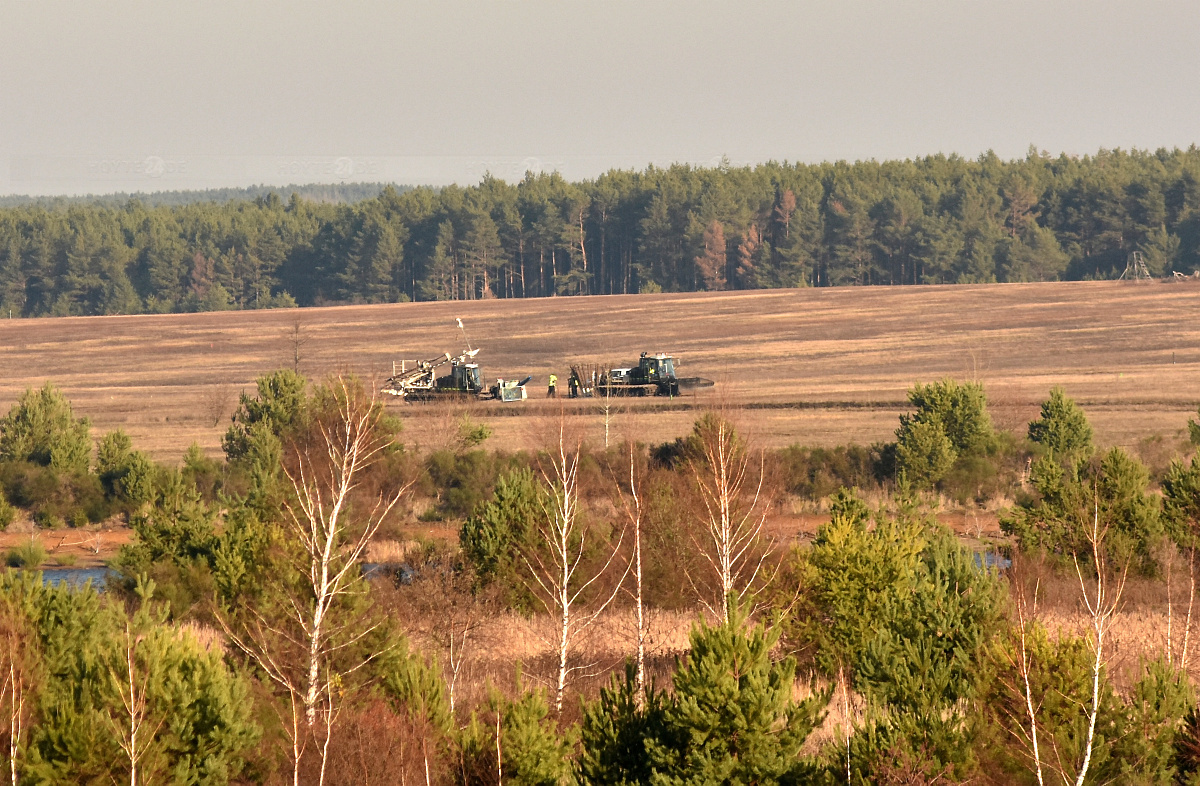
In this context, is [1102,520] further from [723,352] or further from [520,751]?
[723,352]

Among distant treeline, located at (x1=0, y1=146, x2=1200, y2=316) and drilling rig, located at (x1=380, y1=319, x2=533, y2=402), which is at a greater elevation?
distant treeline, located at (x1=0, y1=146, x2=1200, y2=316)

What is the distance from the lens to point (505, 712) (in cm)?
1838

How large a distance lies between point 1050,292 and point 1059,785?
105 metres

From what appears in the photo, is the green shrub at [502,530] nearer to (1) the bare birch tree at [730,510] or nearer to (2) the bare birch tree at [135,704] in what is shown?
(1) the bare birch tree at [730,510]

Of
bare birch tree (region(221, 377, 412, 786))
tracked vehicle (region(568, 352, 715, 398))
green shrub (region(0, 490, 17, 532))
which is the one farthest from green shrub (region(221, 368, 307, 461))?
bare birch tree (region(221, 377, 412, 786))

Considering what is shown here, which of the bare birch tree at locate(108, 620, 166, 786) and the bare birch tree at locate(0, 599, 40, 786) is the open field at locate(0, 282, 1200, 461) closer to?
the bare birch tree at locate(0, 599, 40, 786)

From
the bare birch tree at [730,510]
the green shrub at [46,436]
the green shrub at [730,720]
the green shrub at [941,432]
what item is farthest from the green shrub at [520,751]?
the green shrub at [46,436]

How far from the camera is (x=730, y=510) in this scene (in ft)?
103

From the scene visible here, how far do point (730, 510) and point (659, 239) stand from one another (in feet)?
404

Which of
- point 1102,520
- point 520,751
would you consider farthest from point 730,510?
point 520,751

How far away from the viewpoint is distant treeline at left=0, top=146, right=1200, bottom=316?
139 metres

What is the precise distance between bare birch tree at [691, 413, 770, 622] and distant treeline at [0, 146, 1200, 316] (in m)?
102

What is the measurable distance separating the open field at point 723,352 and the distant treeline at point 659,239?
1558 cm

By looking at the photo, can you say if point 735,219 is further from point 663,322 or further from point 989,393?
point 989,393
